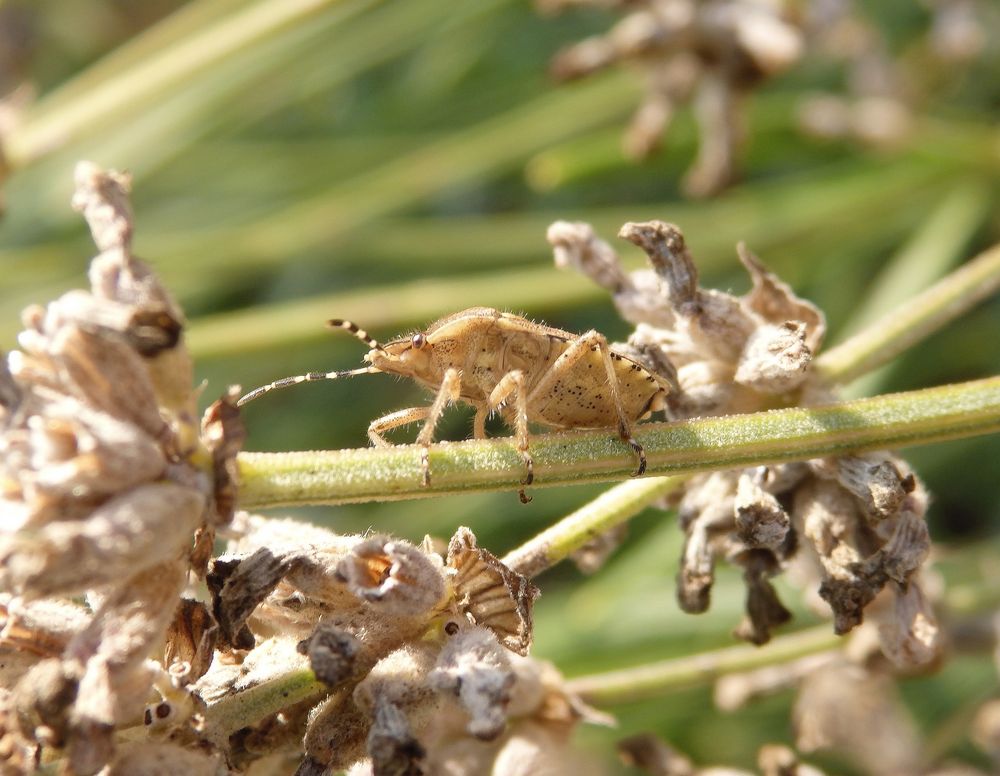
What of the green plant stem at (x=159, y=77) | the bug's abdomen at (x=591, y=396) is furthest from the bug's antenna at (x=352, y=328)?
the green plant stem at (x=159, y=77)

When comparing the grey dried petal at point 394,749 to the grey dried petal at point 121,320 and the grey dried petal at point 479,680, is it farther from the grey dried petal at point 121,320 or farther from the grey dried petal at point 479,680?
the grey dried petal at point 121,320

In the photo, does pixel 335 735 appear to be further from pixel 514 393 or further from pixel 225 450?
pixel 514 393

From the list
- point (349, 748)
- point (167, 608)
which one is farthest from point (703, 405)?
point (167, 608)

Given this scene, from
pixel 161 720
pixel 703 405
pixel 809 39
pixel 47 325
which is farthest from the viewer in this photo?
pixel 809 39

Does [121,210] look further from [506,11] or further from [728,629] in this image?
[506,11]

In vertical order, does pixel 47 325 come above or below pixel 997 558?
above

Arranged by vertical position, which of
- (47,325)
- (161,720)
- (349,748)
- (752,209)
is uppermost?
(47,325)
